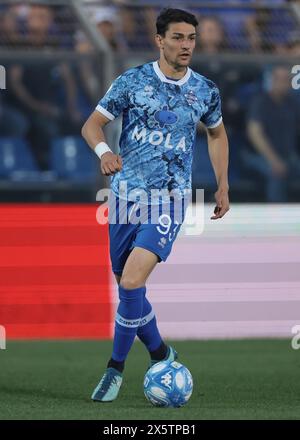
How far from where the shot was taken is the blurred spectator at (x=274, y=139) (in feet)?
41.1

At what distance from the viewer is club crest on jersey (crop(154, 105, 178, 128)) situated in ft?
25.6

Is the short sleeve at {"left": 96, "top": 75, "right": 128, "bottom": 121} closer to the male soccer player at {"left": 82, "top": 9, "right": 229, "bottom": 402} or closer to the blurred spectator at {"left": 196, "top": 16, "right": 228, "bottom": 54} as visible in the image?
the male soccer player at {"left": 82, "top": 9, "right": 229, "bottom": 402}

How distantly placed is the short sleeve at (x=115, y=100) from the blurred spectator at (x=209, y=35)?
486cm

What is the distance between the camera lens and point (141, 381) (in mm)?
9055


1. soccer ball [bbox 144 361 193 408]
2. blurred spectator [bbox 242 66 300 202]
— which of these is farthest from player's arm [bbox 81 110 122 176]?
blurred spectator [bbox 242 66 300 202]

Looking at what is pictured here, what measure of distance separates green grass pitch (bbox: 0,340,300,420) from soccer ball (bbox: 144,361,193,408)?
108 millimetres

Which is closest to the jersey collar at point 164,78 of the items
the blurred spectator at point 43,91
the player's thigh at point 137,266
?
the player's thigh at point 137,266

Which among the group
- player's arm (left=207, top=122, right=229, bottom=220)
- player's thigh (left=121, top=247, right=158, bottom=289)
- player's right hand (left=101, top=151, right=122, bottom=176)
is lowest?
player's thigh (left=121, top=247, right=158, bottom=289)

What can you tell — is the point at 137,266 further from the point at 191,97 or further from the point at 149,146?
the point at 191,97

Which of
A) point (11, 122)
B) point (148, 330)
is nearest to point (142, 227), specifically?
point (148, 330)

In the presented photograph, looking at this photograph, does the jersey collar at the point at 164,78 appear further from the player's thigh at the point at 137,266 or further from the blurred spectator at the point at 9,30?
the blurred spectator at the point at 9,30

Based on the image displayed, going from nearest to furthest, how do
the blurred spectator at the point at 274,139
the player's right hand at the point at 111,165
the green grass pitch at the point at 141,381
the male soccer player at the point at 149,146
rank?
1. the green grass pitch at the point at 141,381
2. the player's right hand at the point at 111,165
3. the male soccer player at the point at 149,146
4. the blurred spectator at the point at 274,139

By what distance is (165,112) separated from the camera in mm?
7828

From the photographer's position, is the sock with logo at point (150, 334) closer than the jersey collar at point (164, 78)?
No
